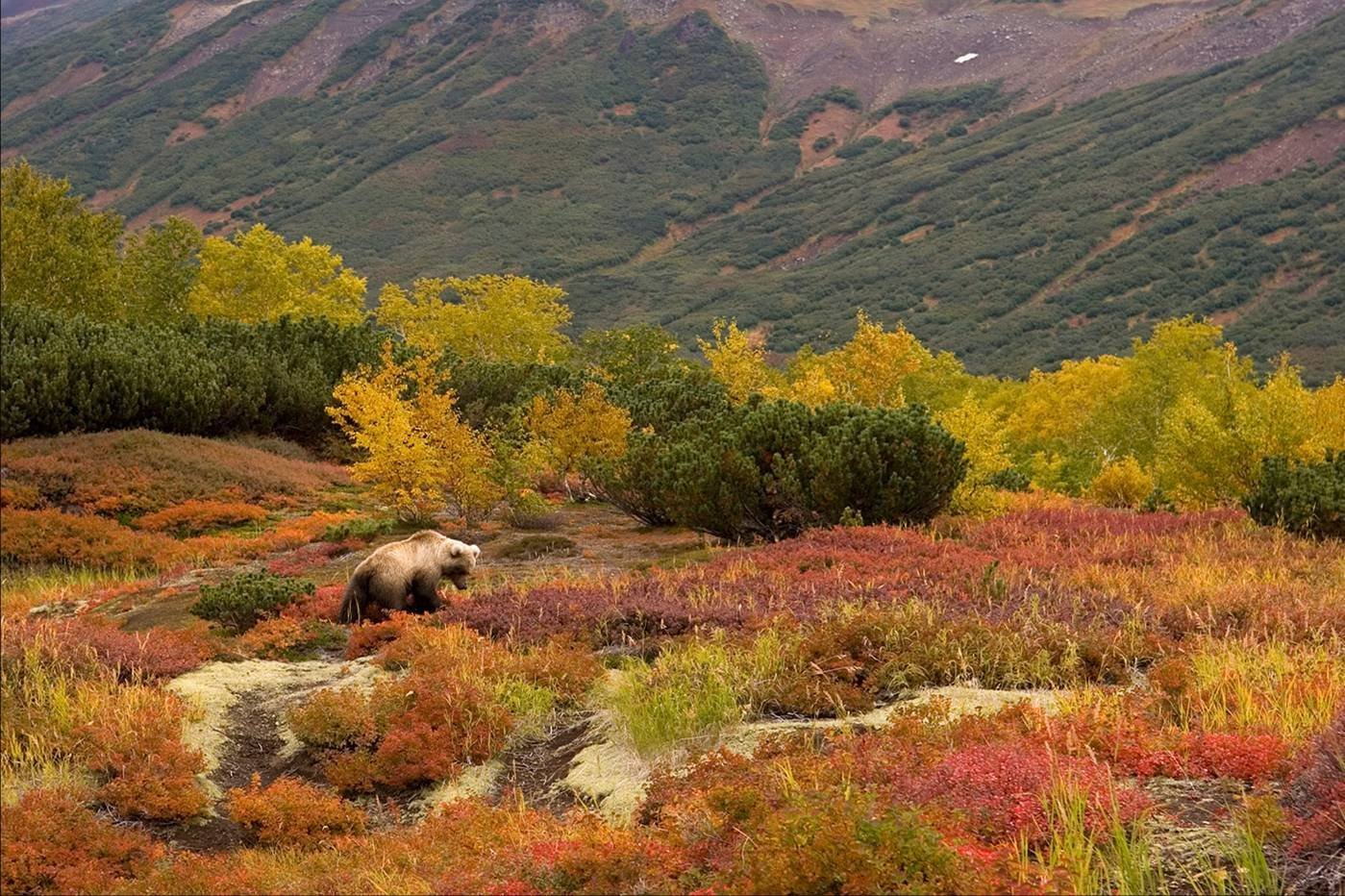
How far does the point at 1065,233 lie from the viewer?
530ft

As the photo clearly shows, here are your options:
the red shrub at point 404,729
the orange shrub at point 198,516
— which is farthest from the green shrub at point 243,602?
the orange shrub at point 198,516

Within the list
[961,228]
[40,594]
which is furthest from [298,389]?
[961,228]

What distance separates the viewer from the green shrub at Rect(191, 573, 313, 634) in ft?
40.0

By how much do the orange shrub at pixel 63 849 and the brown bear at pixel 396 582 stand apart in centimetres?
543

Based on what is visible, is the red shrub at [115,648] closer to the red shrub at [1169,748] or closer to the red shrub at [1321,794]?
the red shrub at [1169,748]

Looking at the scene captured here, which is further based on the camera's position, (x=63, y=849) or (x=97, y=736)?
(x=97, y=736)

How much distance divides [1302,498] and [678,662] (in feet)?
33.4

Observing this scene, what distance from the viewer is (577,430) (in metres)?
26.7

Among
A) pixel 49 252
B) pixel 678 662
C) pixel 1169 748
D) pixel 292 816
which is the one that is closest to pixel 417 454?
pixel 678 662

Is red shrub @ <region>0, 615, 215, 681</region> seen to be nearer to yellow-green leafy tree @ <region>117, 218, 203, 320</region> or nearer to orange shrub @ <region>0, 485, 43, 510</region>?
orange shrub @ <region>0, 485, 43, 510</region>

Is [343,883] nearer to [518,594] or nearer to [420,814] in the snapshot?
[420,814]

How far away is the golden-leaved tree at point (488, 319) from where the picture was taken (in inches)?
2499

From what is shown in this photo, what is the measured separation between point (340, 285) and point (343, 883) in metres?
55.0

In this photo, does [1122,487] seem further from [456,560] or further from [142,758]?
[142,758]
